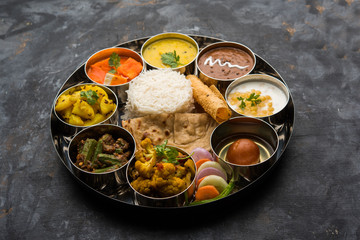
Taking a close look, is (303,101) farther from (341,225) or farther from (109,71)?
(109,71)

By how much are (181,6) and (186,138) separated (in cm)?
274

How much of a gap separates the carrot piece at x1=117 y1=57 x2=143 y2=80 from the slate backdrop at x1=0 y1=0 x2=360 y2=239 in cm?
85

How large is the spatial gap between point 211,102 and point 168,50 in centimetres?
131

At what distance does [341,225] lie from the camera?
12.7 feet

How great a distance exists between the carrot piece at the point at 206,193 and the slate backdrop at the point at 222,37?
17 centimetres

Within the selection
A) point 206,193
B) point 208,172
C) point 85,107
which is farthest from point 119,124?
point 206,193

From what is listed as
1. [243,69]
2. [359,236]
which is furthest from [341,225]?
[243,69]

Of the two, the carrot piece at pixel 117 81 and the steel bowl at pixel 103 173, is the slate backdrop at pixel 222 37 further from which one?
the carrot piece at pixel 117 81

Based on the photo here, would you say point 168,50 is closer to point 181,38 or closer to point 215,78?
point 181,38

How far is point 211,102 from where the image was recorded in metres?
4.55

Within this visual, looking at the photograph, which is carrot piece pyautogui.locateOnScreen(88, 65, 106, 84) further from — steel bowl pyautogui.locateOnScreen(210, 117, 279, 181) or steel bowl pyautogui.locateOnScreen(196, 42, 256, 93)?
steel bowl pyautogui.locateOnScreen(210, 117, 279, 181)

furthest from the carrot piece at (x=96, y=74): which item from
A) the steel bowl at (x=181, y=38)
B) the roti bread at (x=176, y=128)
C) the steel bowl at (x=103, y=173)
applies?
the steel bowl at (x=103, y=173)

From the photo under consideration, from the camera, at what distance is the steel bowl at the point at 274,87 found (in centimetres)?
450

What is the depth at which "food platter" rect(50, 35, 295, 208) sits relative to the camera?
13.1 ft
